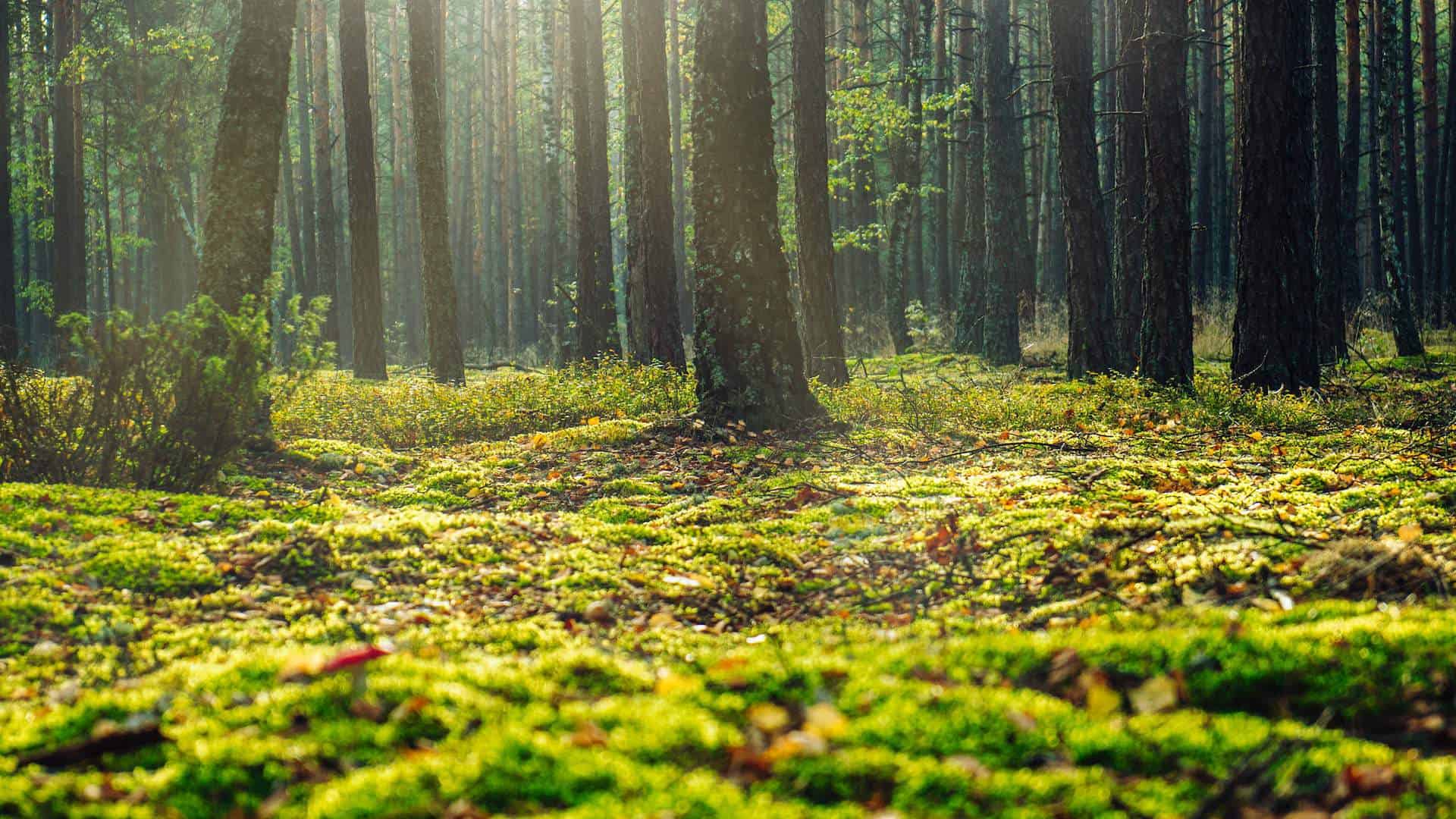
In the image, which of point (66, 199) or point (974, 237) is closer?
point (66, 199)

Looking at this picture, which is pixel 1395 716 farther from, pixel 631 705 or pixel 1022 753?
pixel 631 705

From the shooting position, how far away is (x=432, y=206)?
14867mm

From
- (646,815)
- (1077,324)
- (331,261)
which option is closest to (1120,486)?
(646,815)

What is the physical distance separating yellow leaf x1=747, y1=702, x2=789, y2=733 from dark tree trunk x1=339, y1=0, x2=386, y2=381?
14.8 meters

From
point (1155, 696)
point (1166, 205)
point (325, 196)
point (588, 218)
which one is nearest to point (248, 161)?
point (1155, 696)

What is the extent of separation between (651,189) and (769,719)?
11923 millimetres

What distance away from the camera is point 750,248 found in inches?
327

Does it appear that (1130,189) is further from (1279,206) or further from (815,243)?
(815,243)

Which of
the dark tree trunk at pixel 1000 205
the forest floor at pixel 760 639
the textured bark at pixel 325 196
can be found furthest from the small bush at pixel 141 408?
the textured bark at pixel 325 196

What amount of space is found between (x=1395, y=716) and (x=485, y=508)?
494cm

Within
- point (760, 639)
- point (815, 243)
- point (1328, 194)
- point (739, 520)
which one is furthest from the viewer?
point (1328, 194)

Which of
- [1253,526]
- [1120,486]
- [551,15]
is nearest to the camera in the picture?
[1253,526]

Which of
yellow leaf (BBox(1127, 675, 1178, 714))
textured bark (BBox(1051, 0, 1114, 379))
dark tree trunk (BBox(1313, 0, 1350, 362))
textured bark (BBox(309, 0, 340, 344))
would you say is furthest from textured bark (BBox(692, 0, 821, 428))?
textured bark (BBox(309, 0, 340, 344))

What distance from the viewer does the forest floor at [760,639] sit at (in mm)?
2082
